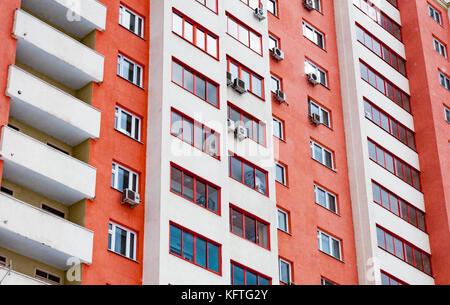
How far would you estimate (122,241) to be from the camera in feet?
98.5

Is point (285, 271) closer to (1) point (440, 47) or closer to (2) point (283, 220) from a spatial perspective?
(2) point (283, 220)

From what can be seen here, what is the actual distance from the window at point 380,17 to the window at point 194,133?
667 inches

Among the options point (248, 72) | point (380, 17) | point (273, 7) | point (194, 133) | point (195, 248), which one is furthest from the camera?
point (380, 17)

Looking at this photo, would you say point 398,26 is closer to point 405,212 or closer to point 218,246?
point 405,212

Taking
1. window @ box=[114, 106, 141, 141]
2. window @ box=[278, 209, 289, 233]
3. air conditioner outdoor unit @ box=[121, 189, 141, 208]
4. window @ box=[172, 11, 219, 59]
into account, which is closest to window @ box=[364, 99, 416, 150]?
window @ box=[278, 209, 289, 233]

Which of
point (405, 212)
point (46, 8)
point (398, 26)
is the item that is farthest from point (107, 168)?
point (398, 26)

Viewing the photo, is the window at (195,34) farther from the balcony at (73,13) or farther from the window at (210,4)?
the balcony at (73,13)

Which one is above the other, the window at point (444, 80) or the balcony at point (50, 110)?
the window at point (444, 80)

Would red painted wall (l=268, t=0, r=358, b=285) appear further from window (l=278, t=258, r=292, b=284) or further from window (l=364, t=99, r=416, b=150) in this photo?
window (l=364, t=99, r=416, b=150)

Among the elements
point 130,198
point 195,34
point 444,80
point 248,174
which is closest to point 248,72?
point 195,34

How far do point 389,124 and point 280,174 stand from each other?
33.7ft

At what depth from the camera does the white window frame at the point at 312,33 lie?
43.2m

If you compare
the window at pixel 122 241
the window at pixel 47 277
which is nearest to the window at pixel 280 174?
the window at pixel 122 241
